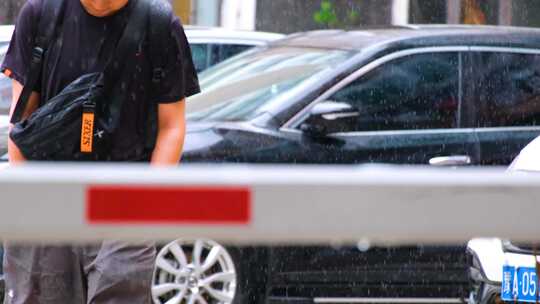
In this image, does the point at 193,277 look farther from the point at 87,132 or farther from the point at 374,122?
the point at 87,132

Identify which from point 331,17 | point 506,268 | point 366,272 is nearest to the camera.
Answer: point 506,268

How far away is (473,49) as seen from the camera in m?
8.15

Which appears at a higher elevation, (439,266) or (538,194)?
(538,194)

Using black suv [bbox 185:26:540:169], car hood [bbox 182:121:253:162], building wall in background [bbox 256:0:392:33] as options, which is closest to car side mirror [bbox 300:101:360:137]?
black suv [bbox 185:26:540:169]

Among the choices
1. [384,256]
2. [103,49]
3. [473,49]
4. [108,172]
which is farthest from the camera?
[473,49]

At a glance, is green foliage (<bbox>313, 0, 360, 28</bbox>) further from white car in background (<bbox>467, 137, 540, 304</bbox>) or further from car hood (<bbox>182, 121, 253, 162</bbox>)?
white car in background (<bbox>467, 137, 540, 304</bbox>)

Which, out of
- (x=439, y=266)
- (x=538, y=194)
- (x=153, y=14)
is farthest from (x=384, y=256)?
(x=538, y=194)

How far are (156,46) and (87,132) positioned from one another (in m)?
0.34

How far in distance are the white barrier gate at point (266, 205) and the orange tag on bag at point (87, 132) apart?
7.89 ft

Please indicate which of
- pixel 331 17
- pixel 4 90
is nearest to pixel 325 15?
pixel 331 17

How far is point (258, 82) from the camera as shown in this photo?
26.9 feet

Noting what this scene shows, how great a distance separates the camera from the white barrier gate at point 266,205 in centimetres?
194

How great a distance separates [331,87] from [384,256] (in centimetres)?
94

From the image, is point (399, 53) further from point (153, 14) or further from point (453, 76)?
point (153, 14)
